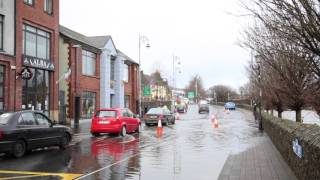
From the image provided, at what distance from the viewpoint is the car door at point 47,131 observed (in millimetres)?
17266

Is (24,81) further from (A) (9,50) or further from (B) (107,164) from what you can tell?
(B) (107,164)

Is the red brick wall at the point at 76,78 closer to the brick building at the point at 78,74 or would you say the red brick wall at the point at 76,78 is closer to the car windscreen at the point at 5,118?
the brick building at the point at 78,74

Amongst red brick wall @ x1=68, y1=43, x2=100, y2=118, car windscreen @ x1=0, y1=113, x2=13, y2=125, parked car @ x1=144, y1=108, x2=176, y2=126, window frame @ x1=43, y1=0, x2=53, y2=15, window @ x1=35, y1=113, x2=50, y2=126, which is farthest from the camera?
red brick wall @ x1=68, y1=43, x2=100, y2=118

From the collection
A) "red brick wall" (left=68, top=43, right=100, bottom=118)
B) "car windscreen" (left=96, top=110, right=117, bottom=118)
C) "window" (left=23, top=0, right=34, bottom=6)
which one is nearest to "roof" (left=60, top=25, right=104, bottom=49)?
"red brick wall" (left=68, top=43, right=100, bottom=118)

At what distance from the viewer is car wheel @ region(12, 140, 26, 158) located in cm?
1564

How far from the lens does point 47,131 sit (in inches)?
689

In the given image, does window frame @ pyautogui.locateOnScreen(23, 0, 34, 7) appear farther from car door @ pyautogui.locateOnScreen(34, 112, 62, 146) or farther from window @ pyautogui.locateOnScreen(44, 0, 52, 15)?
car door @ pyautogui.locateOnScreen(34, 112, 62, 146)

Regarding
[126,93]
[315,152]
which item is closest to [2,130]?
[315,152]

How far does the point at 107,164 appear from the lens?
1409 cm

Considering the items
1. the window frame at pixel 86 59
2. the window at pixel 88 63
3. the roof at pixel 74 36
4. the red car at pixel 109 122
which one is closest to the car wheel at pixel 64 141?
the red car at pixel 109 122

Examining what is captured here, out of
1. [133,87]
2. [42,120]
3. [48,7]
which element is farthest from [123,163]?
[133,87]

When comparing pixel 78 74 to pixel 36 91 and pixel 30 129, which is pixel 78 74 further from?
pixel 30 129

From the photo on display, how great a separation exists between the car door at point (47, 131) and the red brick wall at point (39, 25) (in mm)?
12205

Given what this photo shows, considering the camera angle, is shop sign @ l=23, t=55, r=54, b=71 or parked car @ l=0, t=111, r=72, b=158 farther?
shop sign @ l=23, t=55, r=54, b=71
